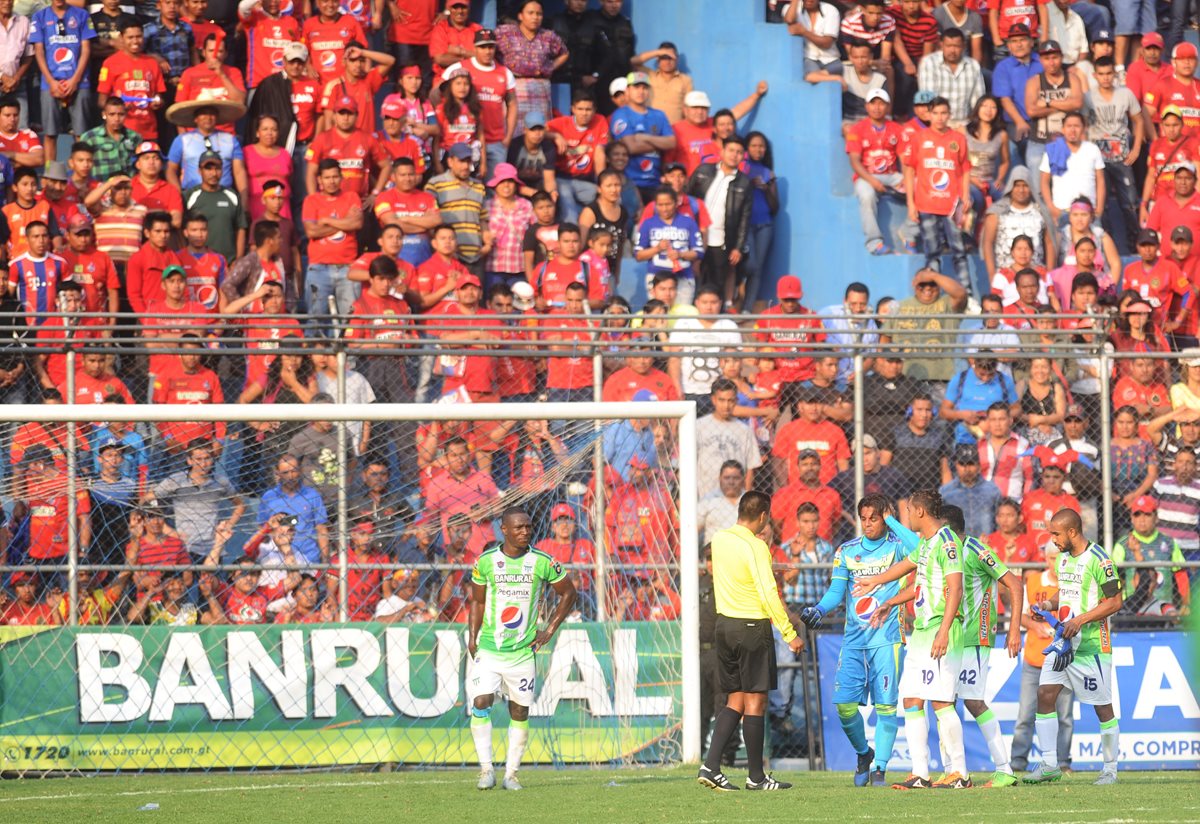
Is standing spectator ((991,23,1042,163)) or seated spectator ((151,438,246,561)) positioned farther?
standing spectator ((991,23,1042,163))

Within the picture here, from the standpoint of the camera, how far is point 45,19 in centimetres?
1741

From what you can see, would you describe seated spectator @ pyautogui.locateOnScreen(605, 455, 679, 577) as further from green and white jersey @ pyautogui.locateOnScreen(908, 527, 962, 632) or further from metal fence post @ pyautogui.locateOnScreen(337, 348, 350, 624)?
green and white jersey @ pyautogui.locateOnScreen(908, 527, 962, 632)

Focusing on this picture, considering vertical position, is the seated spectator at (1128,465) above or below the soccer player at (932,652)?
above

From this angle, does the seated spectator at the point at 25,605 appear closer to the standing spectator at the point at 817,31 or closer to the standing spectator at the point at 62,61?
the standing spectator at the point at 62,61

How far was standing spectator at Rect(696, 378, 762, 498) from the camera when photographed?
14.6 m

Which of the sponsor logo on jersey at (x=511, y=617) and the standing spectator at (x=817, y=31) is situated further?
the standing spectator at (x=817, y=31)

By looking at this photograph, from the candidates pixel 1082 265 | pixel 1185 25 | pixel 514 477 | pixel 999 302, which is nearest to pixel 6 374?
pixel 514 477

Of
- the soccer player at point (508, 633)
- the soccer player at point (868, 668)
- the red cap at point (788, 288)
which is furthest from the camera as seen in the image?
the red cap at point (788, 288)


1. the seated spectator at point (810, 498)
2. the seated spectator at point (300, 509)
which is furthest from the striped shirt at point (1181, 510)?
the seated spectator at point (300, 509)

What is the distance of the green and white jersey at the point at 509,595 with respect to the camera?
1149cm

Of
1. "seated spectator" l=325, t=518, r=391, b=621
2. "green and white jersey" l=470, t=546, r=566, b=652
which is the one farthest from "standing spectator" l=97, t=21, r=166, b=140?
"green and white jersey" l=470, t=546, r=566, b=652

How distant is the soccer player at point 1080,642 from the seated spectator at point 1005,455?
3.22 metres

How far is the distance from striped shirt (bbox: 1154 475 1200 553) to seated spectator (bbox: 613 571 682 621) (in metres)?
4.40

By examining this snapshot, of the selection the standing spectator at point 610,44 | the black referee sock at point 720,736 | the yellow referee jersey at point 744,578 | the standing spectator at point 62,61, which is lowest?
the black referee sock at point 720,736
